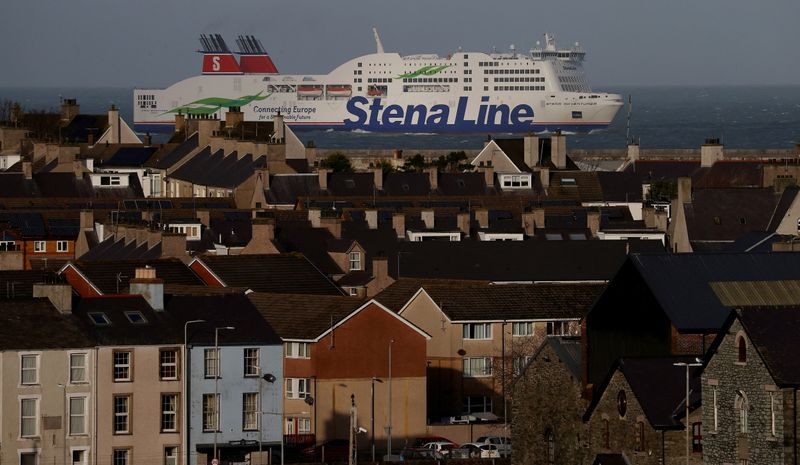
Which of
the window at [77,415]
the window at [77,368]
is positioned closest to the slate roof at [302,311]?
the window at [77,368]

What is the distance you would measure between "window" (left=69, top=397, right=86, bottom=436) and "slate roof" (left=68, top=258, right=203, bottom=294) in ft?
37.7

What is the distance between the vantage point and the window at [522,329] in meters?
54.4

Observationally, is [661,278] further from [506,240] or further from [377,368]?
[506,240]

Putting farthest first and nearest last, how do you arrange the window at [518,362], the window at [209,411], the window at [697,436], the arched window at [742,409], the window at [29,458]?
the window at [518,362] < the window at [209,411] < the window at [29,458] < the window at [697,436] < the arched window at [742,409]

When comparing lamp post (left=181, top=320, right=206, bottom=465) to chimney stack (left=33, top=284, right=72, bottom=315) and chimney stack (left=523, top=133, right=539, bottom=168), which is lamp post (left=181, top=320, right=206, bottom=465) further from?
chimney stack (left=523, top=133, right=539, bottom=168)

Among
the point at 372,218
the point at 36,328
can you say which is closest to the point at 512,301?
the point at 36,328

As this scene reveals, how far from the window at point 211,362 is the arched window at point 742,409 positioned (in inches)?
467

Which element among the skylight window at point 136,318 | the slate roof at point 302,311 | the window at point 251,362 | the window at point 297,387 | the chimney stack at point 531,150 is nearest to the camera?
the skylight window at point 136,318

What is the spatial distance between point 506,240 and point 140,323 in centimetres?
2776

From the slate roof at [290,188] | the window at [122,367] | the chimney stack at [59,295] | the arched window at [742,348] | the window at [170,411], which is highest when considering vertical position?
the slate roof at [290,188]

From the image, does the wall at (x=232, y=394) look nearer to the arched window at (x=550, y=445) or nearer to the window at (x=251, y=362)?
the window at (x=251, y=362)

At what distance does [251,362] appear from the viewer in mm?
43406

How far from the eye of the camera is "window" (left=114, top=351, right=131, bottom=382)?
4159cm

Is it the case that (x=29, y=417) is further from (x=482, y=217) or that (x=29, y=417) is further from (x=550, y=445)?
(x=482, y=217)
